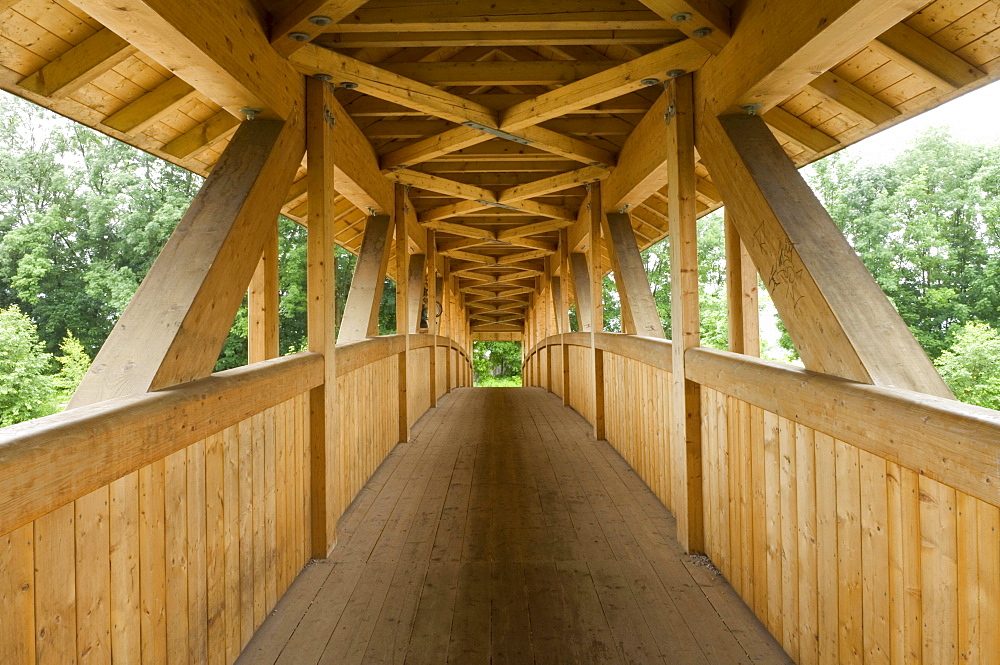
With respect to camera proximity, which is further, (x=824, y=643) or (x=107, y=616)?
(x=824, y=643)

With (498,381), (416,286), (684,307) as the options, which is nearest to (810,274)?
(684,307)

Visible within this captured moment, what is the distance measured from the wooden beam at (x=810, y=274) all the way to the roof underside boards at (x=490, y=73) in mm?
410

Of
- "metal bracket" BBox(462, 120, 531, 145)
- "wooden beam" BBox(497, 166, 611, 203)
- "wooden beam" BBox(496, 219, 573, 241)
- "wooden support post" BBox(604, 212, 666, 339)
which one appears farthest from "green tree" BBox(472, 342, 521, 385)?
"metal bracket" BBox(462, 120, 531, 145)

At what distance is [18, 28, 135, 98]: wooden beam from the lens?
2.75m

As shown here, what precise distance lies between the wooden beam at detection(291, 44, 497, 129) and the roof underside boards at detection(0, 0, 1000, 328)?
0.03 ft

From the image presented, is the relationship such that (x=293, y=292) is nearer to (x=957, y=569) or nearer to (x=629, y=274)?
(x=629, y=274)

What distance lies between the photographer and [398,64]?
4539 millimetres

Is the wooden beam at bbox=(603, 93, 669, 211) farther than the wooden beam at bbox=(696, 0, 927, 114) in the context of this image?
Yes

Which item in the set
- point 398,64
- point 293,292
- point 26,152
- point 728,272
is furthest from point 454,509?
point 26,152

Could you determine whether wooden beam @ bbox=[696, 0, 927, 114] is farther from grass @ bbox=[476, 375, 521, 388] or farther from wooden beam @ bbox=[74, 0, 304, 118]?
grass @ bbox=[476, 375, 521, 388]

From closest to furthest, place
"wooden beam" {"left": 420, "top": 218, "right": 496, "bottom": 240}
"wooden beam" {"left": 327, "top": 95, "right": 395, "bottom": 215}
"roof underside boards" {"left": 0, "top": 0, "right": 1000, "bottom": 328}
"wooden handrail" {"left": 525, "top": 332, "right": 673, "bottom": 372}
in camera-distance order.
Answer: "roof underside boards" {"left": 0, "top": 0, "right": 1000, "bottom": 328} → "wooden handrail" {"left": 525, "top": 332, "right": 673, "bottom": 372} → "wooden beam" {"left": 327, "top": 95, "right": 395, "bottom": 215} → "wooden beam" {"left": 420, "top": 218, "right": 496, "bottom": 240}

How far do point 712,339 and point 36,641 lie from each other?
1026 inches

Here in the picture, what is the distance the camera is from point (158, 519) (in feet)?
6.10

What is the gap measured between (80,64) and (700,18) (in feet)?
9.27
